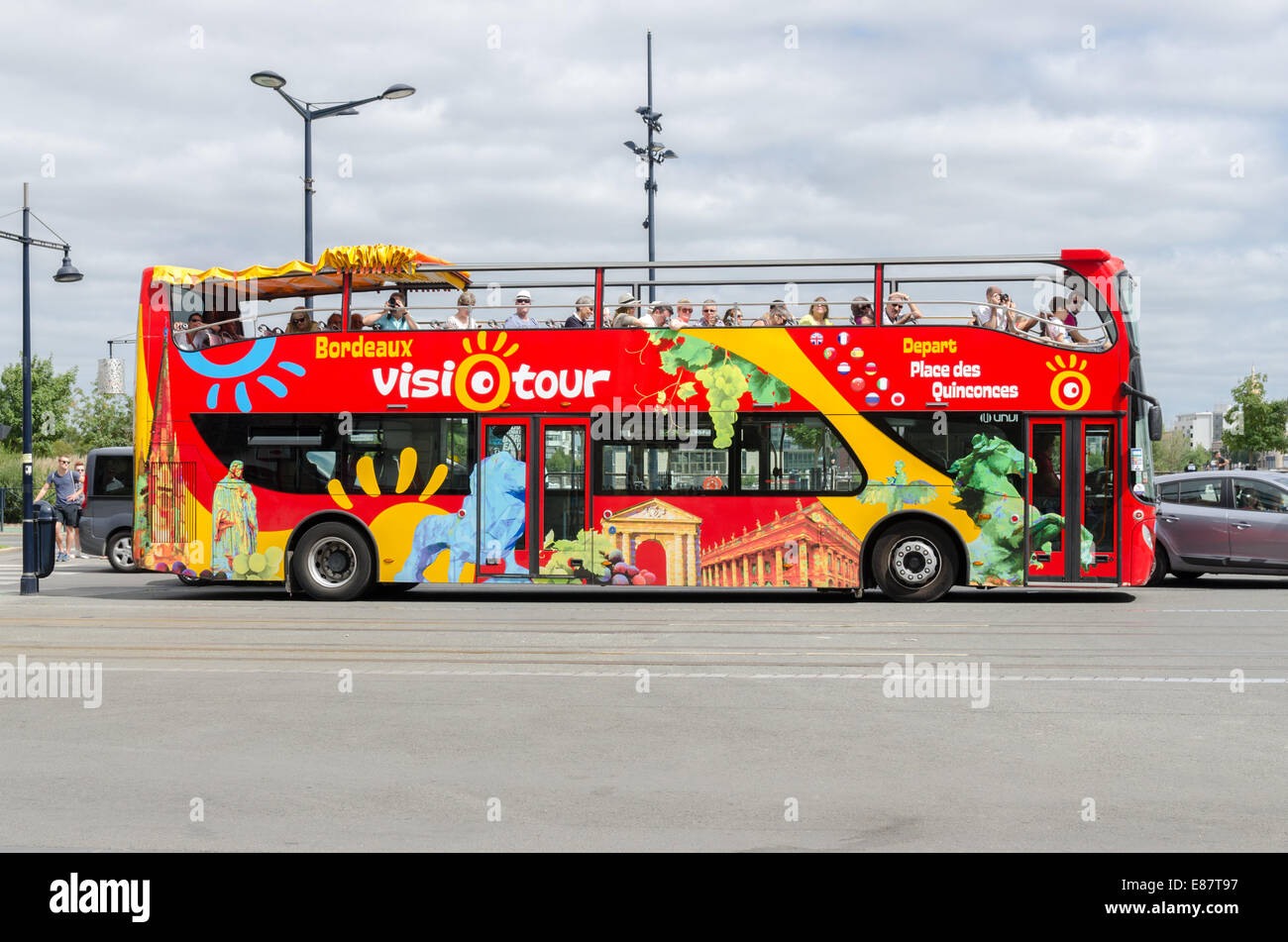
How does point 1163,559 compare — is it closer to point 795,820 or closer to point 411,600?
point 411,600

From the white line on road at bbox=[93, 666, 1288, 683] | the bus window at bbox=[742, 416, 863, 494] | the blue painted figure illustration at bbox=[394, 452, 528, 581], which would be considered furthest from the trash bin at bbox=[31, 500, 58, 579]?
the bus window at bbox=[742, 416, 863, 494]

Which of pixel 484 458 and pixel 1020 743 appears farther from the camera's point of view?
pixel 484 458

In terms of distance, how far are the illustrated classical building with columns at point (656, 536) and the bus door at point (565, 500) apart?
359mm

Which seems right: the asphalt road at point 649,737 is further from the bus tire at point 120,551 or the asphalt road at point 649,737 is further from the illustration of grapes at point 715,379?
the bus tire at point 120,551

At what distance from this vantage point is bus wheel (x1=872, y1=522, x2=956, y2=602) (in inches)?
612

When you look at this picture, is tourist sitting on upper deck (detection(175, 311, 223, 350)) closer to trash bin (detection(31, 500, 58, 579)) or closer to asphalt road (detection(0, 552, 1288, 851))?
trash bin (detection(31, 500, 58, 579))

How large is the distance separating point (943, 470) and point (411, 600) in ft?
22.0

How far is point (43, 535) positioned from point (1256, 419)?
167ft

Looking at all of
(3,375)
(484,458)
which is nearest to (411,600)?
(484,458)

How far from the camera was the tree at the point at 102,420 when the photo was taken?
201 ft

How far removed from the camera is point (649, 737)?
7.31 metres

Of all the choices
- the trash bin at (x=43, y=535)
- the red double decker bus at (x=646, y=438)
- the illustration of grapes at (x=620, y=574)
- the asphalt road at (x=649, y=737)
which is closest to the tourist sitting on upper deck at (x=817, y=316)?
the red double decker bus at (x=646, y=438)

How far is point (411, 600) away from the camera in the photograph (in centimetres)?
1653

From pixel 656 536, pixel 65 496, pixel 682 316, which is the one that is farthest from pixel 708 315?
pixel 65 496
